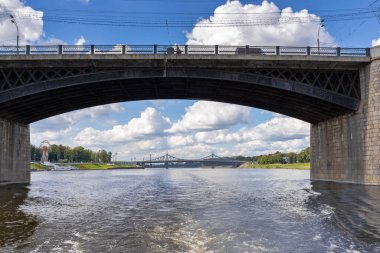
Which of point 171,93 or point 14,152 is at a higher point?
point 171,93

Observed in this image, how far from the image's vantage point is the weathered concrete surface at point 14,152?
162ft

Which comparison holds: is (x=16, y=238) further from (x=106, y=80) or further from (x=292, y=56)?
(x=292, y=56)

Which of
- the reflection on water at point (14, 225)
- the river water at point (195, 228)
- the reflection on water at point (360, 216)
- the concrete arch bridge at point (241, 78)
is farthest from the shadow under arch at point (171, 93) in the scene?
the reflection on water at point (14, 225)

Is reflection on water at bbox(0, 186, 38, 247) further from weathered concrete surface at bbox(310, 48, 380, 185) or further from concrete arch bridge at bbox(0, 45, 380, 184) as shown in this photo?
weathered concrete surface at bbox(310, 48, 380, 185)

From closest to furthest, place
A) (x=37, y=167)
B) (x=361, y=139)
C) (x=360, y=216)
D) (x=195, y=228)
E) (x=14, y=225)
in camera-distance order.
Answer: (x=195, y=228), (x=14, y=225), (x=360, y=216), (x=361, y=139), (x=37, y=167)

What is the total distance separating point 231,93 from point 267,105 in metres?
7.85

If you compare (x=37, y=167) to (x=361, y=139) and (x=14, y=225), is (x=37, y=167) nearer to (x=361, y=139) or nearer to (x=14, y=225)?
(x=361, y=139)

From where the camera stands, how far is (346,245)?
44.0 ft

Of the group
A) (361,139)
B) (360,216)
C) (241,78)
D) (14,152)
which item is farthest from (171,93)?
(360,216)

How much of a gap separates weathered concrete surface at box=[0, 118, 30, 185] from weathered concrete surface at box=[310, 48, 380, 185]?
41.2 metres

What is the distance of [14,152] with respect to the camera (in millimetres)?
52500

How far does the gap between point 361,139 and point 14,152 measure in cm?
4289

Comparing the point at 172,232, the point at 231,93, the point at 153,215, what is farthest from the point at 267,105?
the point at 172,232

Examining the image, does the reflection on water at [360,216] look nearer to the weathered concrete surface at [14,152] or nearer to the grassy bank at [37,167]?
the weathered concrete surface at [14,152]
